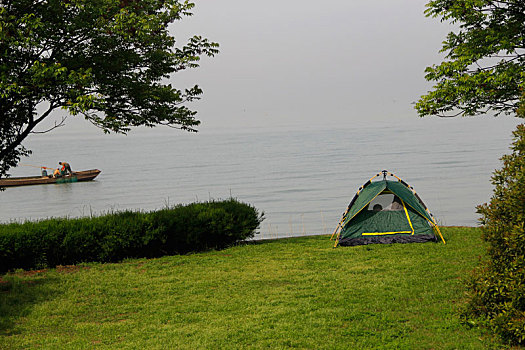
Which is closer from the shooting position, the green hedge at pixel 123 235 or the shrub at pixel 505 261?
the shrub at pixel 505 261

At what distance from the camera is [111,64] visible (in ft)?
40.7

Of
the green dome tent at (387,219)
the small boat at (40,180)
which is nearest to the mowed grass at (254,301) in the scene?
the green dome tent at (387,219)

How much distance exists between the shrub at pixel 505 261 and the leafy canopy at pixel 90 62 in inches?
296

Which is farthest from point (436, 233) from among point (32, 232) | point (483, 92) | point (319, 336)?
point (32, 232)

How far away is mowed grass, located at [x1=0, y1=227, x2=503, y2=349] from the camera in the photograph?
708cm

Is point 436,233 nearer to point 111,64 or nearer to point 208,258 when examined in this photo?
point 208,258

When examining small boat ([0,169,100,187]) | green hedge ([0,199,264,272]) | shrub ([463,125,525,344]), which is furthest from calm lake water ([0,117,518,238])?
shrub ([463,125,525,344])

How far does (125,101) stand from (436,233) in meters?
9.33

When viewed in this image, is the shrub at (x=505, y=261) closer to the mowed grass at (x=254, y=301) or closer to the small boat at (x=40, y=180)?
the mowed grass at (x=254, y=301)

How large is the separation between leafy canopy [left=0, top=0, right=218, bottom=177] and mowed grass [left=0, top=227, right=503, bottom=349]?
3.70 meters

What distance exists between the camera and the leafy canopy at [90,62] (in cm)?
1049

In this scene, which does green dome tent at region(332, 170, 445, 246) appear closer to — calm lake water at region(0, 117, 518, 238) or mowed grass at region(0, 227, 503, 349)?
mowed grass at region(0, 227, 503, 349)

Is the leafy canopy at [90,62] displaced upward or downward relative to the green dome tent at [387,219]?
upward

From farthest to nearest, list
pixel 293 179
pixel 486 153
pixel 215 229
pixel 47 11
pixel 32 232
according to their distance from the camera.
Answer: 1. pixel 486 153
2. pixel 293 179
3. pixel 215 229
4. pixel 32 232
5. pixel 47 11
